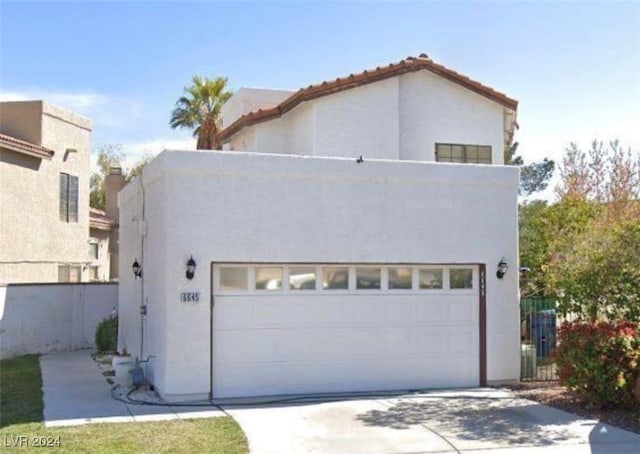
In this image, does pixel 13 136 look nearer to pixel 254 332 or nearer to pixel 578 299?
pixel 254 332

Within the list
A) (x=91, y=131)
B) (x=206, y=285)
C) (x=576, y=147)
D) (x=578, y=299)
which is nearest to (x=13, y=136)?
(x=91, y=131)

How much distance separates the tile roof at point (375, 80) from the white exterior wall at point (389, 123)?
18cm

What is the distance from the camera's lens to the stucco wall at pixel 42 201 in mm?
20672

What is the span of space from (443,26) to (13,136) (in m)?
15.8

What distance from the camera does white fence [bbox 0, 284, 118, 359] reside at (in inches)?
674

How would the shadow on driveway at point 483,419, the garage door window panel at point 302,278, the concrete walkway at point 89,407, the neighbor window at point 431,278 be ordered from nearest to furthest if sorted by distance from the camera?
the shadow on driveway at point 483,419 < the concrete walkway at point 89,407 < the garage door window panel at point 302,278 < the neighbor window at point 431,278

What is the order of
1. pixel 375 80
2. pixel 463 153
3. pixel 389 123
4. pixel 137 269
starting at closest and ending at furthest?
pixel 137 269
pixel 375 80
pixel 389 123
pixel 463 153

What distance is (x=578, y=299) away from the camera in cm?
1195

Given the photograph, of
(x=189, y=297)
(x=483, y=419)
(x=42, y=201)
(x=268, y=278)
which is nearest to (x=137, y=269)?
(x=189, y=297)

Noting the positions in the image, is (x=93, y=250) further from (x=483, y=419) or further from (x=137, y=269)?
(x=483, y=419)

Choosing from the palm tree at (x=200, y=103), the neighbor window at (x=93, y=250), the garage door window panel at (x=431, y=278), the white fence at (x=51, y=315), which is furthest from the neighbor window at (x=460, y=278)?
the neighbor window at (x=93, y=250)

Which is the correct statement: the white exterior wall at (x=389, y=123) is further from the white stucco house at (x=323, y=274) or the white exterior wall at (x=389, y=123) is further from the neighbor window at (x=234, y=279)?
the neighbor window at (x=234, y=279)

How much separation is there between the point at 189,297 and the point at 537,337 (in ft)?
26.4

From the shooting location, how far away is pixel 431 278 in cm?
1280
